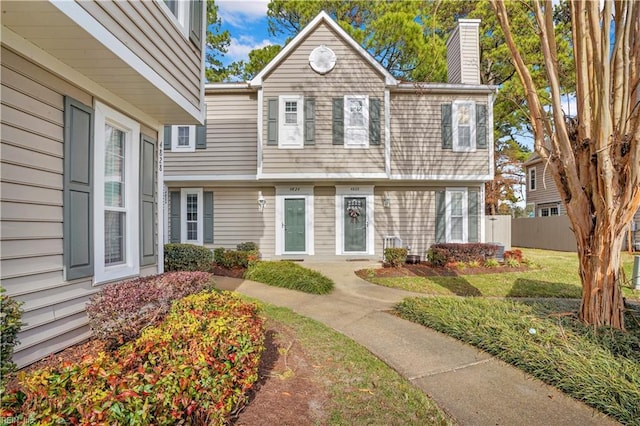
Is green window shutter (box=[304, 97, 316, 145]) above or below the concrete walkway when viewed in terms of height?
above

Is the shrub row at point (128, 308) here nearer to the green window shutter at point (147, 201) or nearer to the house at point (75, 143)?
the house at point (75, 143)

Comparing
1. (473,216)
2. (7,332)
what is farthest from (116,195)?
(473,216)

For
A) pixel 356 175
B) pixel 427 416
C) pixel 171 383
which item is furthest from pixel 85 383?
pixel 356 175

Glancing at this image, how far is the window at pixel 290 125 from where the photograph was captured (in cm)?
995

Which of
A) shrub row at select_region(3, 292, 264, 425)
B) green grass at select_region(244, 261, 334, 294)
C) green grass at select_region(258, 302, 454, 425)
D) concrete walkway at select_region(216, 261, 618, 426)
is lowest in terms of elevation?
concrete walkway at select_region(216, 261, 618, 426)

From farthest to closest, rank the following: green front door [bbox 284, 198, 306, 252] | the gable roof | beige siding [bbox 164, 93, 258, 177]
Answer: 1. green front door [bbox 284, 198, 306, 252]
2. beige siding [bbox 164, 93, 258, 177]
3. the gable roof

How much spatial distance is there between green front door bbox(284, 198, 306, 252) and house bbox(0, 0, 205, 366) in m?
6.17

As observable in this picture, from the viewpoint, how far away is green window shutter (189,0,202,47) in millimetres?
4918

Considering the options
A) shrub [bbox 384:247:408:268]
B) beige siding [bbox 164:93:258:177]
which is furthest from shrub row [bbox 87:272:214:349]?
beige siding [bbox 164:93:258:177]

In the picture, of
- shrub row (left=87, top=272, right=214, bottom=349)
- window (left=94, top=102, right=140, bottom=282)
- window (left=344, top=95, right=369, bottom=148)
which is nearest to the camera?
shrub row (left=87, top=272, right=214, bottom=349)

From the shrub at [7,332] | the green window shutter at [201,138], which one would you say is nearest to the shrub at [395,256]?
the green window shutter at [201,138]

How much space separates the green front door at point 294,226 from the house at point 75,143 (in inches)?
243

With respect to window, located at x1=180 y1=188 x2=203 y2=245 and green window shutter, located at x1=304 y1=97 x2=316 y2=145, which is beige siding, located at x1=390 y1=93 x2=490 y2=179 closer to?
green window shutter, located at x1=304 y1=97 x2=316 y2=145

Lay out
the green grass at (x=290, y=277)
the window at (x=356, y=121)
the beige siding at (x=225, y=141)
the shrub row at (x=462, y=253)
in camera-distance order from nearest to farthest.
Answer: the green grass at (x=290, y=277)
the shrub row at (x=462, y=253)
the window at (x=356, y=121)
the beige siding at (x=225, y=141)
